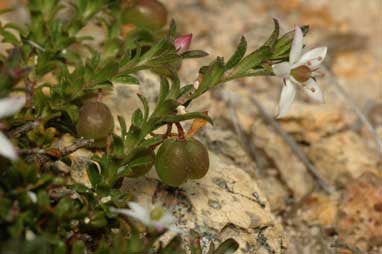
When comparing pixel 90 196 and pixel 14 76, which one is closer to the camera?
pixel 14 76

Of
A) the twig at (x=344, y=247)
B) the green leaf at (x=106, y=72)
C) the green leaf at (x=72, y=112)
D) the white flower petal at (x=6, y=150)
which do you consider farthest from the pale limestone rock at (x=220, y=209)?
the white flower petal at (x=6, y=150)

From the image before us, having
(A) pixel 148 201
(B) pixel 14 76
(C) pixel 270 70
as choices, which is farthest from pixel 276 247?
(B) pixel 14 76

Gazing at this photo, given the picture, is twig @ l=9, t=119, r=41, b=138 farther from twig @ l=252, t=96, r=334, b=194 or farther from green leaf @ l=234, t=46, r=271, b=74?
twig @ l=252, t=96, r=334, b=194

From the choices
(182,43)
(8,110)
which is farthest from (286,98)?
(8,110)

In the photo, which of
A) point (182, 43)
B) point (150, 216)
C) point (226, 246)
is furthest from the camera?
point (182, 43)

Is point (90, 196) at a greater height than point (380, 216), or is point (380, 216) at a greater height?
point (90, 196)

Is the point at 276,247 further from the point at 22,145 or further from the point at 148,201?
the point at 22,145

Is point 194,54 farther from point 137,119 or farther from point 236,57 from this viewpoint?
point 137,119

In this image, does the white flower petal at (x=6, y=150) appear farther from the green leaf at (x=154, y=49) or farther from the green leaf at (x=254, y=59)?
the green leaf at (x=254, y=59)
